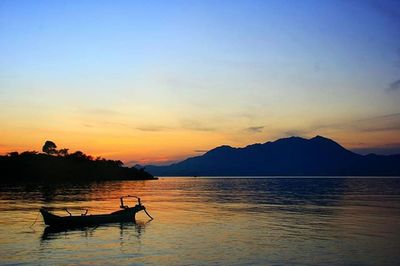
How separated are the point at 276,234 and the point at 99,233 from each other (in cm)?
2021

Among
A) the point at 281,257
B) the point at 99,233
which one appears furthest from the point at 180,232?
the point at 281,257

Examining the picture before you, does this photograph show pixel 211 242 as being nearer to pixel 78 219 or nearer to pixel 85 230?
pixel 85 230

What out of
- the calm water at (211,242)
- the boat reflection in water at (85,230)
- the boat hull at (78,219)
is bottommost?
the calm water at (211,242)


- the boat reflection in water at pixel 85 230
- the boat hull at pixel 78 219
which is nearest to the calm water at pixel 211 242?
the boat reflection in water at pixel 85 230


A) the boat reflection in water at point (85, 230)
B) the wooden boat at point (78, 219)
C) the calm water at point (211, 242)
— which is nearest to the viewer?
the calm water at point (211, 242)

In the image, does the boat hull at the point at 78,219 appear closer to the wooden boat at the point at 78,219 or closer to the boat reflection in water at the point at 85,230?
the wooden boat at the point at 78,219

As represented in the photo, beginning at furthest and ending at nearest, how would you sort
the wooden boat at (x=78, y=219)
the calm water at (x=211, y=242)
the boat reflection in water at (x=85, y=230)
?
the wooden boat at (x=78, y=219) → the boat reflection in water at (x=85, y=230) → the calm water at (x=211, y=242)

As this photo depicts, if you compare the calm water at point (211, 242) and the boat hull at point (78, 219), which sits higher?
the boat hull at point (78, 219)

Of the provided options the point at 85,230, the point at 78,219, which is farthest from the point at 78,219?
the point at 85,230

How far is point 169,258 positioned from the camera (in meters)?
35.0

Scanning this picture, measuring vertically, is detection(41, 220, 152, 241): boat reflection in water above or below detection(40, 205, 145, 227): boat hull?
below

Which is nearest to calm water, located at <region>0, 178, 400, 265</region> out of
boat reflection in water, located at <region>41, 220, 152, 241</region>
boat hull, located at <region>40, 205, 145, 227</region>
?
boat reflection in water, located at <region>41, 220, 152, 241</region>

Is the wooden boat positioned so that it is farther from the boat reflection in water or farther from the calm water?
the calm water

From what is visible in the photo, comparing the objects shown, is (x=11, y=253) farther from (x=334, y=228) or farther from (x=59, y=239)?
(x=334, y=228)
